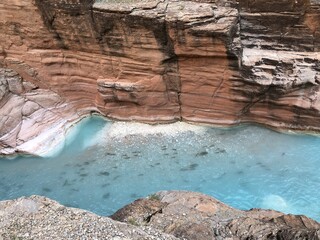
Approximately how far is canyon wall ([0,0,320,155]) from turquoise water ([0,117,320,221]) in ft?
1.81

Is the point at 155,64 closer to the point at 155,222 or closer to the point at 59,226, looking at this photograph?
the point at 155,222

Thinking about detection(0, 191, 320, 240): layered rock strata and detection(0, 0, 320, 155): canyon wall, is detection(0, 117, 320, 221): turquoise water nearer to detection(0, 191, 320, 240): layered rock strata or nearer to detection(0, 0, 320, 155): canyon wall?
detection(0, 0, 320, 155): canyon wall

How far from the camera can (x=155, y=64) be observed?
11.7 metres

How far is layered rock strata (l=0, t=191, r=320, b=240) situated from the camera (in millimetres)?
6297

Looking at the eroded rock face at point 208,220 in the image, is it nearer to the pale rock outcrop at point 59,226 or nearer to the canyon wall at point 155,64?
the pale rock outcrop at point 59,226

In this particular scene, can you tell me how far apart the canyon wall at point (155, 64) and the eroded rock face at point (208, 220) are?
13.6ft

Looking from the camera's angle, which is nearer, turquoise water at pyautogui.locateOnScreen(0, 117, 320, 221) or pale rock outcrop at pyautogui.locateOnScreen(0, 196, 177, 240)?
pale rock outcrop at pyautogui.locateOnScreen(0, 196, 177, 240)

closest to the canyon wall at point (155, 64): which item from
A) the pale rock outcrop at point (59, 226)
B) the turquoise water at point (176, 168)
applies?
the turquoise water at point (176, 168)

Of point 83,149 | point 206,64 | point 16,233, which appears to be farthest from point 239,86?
point 16,233

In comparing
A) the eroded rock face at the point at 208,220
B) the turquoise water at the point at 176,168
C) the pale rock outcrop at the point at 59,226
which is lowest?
the turquoise water at the point at 176,168

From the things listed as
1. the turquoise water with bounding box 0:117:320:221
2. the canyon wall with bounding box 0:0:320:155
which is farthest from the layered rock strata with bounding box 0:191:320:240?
the canyon wall with bounding box 0:0:320:155

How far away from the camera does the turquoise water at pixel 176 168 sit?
10.1m

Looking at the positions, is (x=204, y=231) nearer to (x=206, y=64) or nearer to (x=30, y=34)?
(x=206, y=64)

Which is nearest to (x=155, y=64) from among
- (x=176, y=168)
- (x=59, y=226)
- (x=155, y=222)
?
(x=176, y=168)
